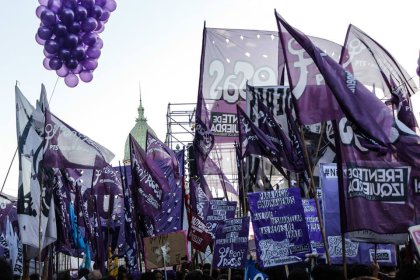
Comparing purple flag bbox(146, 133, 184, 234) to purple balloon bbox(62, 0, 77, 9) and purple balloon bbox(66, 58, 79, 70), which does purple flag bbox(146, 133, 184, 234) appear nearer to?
purple balloon bbox(66, 58, 79, 70)

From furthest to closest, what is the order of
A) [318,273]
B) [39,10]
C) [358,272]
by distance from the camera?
[39,10] < [358,272] < [318,273]

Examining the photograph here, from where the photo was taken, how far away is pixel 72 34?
12.5 m

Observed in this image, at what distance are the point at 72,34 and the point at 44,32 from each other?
47cm

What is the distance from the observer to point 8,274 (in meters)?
3.46

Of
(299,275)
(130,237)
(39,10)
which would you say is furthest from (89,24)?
(130,237)

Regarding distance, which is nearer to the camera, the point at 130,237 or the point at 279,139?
the point at 279,139

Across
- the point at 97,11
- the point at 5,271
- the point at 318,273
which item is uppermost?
the point at 97,11

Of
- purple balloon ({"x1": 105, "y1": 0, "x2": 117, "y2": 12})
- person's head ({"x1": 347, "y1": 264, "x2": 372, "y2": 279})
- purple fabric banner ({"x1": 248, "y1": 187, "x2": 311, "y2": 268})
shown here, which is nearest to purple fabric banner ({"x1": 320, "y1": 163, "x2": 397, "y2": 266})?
purple fabric banner ({"x1": 248, "y1": 187, "x2": 311, "y2": 268})

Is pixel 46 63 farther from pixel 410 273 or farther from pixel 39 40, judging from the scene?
Answer: pixel 410 273

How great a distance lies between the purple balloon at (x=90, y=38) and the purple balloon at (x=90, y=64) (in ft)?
1.05

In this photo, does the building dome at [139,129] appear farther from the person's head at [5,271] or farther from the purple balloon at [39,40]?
the person's head at [5,271]

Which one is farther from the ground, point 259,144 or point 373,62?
point 373,62

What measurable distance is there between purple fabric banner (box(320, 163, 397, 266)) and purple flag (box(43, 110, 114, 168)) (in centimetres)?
467

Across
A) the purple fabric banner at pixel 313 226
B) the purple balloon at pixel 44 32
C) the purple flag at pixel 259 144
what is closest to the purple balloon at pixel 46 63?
the purple balloon at pixel 44 32
